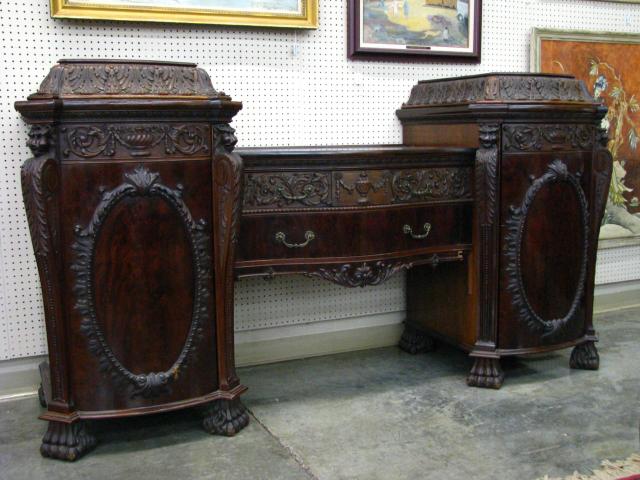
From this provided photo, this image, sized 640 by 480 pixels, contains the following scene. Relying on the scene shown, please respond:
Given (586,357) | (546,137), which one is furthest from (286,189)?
(586,357)

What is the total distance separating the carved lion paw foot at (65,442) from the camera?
2.72 m

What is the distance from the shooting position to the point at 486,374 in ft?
11.2

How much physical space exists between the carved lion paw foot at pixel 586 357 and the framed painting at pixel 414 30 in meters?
1.62

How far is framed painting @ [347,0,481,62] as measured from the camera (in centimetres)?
376

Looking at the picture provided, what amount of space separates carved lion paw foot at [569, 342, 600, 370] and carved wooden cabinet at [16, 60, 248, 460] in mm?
1814

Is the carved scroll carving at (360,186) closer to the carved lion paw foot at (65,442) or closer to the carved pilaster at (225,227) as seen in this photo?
the carved pilaster at (225,227)

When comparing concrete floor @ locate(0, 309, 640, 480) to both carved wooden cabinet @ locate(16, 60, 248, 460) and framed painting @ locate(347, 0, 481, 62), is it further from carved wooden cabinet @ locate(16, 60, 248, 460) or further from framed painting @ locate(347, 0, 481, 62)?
framed painting @ locate(347, 0, 481, 62)

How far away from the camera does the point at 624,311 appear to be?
4.70 m

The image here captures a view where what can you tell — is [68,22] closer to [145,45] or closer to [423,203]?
[145,45]

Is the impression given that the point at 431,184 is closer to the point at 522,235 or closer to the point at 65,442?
the point at 522,235

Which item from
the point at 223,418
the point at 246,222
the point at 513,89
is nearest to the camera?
the point at 223,418

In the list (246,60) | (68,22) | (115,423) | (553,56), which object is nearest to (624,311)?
(553,56)

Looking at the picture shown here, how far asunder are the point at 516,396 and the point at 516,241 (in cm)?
68

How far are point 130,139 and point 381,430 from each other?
1.45 meters
